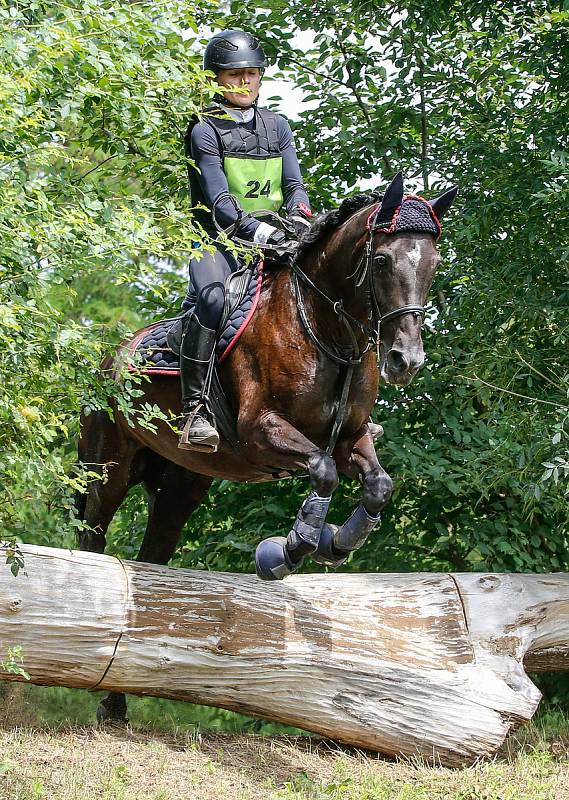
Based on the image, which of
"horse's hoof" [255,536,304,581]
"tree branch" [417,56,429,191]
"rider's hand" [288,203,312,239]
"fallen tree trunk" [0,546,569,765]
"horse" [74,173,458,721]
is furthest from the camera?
"tree branch" [417,56,429,191]

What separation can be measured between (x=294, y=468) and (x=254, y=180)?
1.82 meters

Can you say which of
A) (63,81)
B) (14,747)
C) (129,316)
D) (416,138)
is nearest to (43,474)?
(63,81)

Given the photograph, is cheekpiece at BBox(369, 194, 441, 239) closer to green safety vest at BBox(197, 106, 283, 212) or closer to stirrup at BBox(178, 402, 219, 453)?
green safety vest at BBox(197, 106, 283, 212)

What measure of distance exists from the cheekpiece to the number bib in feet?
4.19

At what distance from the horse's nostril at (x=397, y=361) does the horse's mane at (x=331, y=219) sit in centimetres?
105

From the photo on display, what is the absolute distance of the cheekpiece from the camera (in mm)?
5023

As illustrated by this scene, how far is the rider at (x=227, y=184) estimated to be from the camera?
5816mm

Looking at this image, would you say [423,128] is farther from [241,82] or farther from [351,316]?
[351,316]

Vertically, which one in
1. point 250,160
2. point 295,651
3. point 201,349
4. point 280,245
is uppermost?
point 250,160

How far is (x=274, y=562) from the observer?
5.43 meters

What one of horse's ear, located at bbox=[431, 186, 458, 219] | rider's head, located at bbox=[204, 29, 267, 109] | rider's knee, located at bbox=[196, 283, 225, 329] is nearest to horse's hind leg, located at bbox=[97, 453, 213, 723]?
rider's knee, located at bbox=[196, 283, 225, 329]

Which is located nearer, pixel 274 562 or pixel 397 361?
pixel 397 361

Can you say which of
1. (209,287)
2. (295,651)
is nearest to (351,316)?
(209,287)

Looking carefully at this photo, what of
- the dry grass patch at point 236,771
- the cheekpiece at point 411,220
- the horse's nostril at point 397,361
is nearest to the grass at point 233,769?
the dry grass patch at point 236,771
